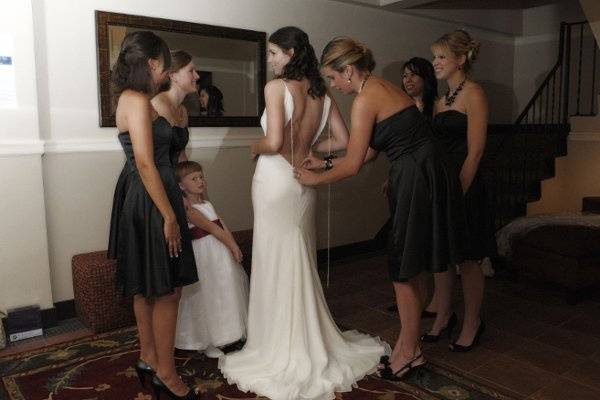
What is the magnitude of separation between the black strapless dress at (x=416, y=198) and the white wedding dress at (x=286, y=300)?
0.38m

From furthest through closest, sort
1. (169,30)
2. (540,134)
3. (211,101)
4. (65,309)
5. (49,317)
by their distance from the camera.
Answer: (540,134)
(211,101)
(169,30)
(65,309)
(49,317)

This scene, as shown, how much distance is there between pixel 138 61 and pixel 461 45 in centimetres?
157

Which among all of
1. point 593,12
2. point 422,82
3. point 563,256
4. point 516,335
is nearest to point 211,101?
point 422,82

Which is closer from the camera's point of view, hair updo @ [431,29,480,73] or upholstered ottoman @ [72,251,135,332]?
hair updo @ [431,29,480,73]

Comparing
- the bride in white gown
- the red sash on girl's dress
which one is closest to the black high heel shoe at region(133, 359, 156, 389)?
the bride in white gown

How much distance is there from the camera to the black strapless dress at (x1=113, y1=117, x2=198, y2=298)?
2072 mm

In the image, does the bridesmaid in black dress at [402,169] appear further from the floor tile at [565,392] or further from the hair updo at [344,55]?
the floor tile at [565,392]

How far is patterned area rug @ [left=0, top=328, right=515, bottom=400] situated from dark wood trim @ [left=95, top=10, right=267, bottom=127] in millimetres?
1443

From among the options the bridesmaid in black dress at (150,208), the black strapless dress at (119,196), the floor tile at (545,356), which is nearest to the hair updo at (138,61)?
the bridesmaid in black dress at (150,208)

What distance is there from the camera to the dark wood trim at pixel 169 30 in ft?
10.9

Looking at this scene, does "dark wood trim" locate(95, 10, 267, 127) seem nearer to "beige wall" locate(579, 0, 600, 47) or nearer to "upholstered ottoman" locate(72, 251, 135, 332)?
"upholstered ottoman" locate(72, 251, 135, 332)

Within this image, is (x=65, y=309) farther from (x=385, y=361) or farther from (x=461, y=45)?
(x=461, y=45)

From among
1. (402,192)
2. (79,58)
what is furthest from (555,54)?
(79,58)

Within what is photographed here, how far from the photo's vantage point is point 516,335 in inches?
122
